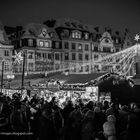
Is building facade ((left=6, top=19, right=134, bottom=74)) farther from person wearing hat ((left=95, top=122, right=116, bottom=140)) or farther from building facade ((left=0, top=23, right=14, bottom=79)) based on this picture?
person wearing hat ((left=95, top=122, right=116, bottom=140))

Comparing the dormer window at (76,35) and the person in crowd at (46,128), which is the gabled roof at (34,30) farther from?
the person in crowd at (46,128)

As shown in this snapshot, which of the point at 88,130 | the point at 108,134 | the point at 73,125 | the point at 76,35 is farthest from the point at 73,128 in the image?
the point at 76,35

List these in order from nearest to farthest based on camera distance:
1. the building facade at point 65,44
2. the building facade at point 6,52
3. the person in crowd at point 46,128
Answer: the person in crowd at point 46,128 < the building facade at point 6,52 < the building facade at point 65,44

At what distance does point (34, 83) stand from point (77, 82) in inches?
230

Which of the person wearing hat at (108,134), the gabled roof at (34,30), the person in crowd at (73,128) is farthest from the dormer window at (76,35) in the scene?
the person wearing hat at (108,134)

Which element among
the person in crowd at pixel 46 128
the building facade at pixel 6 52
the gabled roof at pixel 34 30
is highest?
the gabled roof at pixel 34 30

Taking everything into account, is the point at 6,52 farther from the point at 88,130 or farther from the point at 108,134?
the point at 108,134

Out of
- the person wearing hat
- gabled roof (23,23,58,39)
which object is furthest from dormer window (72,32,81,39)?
the person wearing hat

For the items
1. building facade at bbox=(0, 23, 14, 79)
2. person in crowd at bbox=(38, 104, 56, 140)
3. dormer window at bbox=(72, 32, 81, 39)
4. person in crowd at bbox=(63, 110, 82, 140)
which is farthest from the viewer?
dormer window at bbox=(72, 32, 81, 39)

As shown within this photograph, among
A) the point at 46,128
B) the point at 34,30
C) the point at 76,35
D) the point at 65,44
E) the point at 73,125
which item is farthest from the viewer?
the point at 76,35

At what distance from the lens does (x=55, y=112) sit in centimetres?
846

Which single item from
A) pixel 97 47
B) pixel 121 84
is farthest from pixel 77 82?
pixel 97 47

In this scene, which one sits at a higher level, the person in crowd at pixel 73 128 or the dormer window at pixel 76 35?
the dormer window at pixel 76 35

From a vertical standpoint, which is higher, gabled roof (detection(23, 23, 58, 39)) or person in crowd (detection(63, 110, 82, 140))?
gabled roof (detection(23, 23, 58, 39))
